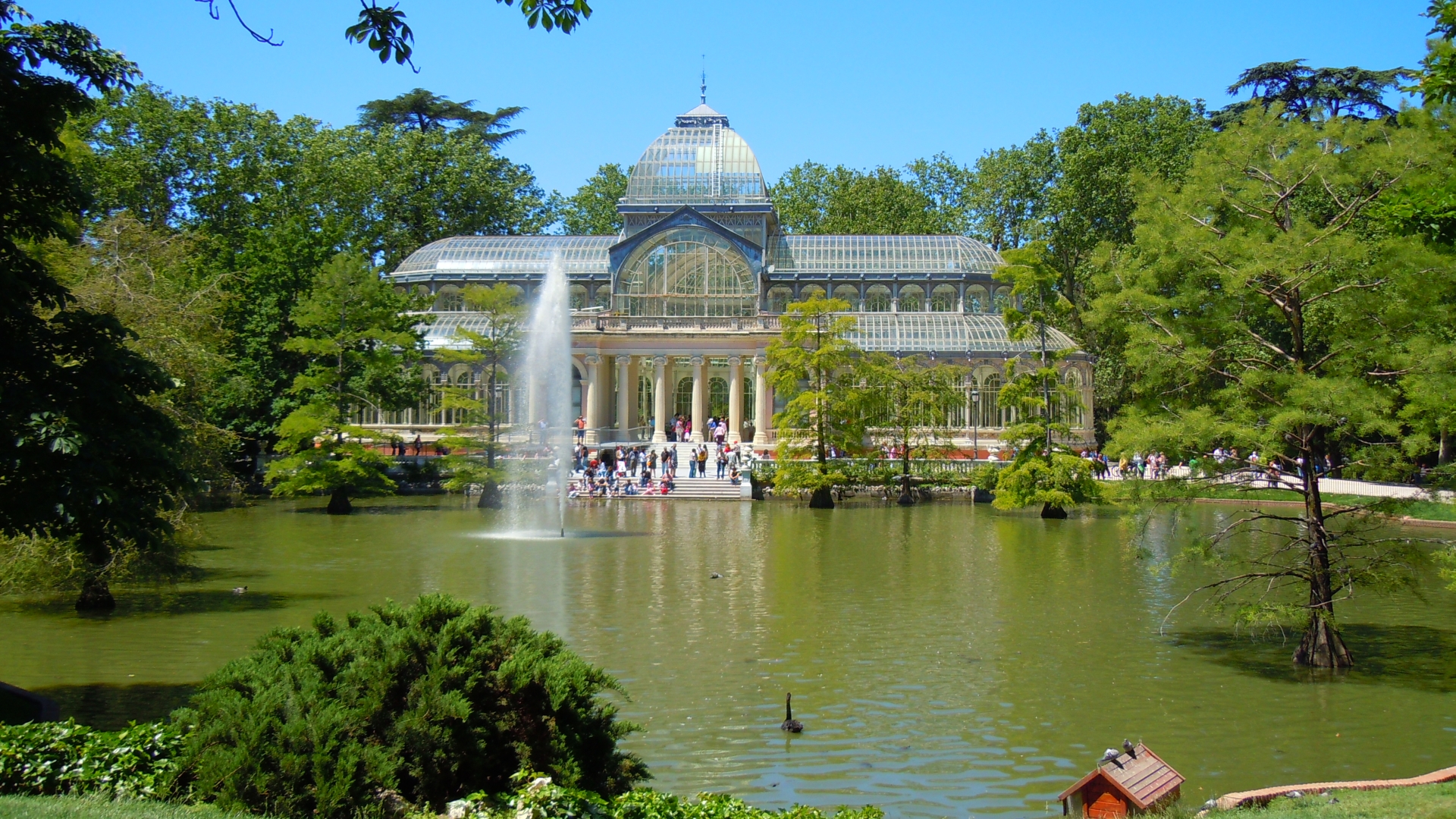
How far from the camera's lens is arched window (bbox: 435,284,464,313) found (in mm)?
60219

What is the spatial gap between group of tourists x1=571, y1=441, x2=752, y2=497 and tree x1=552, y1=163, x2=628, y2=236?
3235cm

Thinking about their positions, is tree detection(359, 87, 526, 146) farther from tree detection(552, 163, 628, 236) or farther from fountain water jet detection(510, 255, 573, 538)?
fountain water jet detection(510, 255, 573, 538)

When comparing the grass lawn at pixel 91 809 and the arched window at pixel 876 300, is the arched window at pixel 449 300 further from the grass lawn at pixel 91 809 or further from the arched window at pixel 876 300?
the grass lawn at pixel 91 809

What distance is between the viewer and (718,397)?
209 feet

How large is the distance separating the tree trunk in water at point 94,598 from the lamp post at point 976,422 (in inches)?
1336

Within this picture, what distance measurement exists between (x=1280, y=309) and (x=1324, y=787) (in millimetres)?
8480

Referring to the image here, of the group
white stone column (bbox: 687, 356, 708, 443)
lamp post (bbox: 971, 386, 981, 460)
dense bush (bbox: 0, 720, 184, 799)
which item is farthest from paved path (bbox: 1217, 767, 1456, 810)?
white stone column (bbox: 687, 356, 708, 443)

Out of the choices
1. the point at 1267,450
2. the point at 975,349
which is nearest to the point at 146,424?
the point at 1267,450

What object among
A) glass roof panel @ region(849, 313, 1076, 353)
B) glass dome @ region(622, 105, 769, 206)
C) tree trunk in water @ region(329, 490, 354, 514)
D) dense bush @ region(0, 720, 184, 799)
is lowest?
dense bush @ region(0, 720, 184, 799)

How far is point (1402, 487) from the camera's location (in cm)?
4147

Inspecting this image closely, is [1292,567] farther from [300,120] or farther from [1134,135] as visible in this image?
[300,120]

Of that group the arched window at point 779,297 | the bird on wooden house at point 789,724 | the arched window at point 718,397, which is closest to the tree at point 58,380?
the bird on wooden house at point 789,724

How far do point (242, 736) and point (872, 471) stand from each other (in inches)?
1400

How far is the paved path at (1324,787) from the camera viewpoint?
33.6ft
